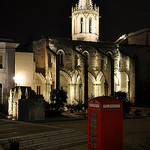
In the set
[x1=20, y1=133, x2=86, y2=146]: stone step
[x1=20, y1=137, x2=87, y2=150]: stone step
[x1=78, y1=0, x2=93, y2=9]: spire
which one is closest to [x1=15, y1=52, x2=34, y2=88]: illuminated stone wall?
[x1=78, y1=0, x2=93, y2=9]: spire

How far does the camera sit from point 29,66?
37031 millimetres

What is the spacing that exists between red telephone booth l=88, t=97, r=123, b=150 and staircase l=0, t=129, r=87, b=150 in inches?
160

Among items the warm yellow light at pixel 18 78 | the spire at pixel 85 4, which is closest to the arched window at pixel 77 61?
the warm yellow light at pixel 18 78

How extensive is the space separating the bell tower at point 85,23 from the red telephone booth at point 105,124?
41.6 metres

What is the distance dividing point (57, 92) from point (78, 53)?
35.2 feet

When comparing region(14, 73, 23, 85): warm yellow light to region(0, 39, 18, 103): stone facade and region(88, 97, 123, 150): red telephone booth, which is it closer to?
region(0, 39, 18, 103): stone facade

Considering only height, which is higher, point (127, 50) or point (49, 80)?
point (127, 50)

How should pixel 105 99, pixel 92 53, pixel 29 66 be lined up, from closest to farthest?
pixel 105 99 < pixel 29 66 < pixel 92 53

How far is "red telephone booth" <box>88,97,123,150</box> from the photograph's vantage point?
8531 mm

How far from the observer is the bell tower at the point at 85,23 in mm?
49812

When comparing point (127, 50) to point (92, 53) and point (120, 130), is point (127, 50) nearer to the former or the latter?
point (92, 53)

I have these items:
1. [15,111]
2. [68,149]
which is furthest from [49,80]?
[68,149]

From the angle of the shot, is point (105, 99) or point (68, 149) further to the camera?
point (68, 149)

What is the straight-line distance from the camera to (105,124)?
28.1 ft
